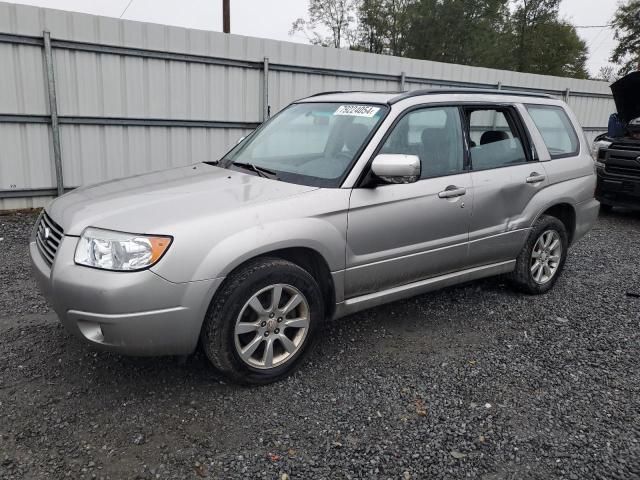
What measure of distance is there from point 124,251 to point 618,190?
8.06 metres

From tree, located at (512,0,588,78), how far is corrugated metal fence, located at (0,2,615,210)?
37900mm

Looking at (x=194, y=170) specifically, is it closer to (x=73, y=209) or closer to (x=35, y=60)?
(x=73, y=209)

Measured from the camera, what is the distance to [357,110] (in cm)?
379

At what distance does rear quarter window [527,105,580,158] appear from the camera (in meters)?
4.69

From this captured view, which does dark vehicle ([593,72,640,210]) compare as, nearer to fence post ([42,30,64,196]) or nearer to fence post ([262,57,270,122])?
fence post ([262,57,270,122])

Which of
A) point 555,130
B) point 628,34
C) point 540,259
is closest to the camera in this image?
point 540,259

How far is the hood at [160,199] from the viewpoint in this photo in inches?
110

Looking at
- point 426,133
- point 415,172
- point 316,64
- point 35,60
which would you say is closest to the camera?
point 415,172

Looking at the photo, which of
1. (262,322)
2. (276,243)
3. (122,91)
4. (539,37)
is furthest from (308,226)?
(539,37)

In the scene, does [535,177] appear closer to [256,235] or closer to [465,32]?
[256,235]

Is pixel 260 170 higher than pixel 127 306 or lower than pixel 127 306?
higher

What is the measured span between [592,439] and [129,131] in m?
7.07

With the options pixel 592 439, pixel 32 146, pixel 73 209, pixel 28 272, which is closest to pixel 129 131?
pixel 32 146

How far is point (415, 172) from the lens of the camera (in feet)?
10.7
